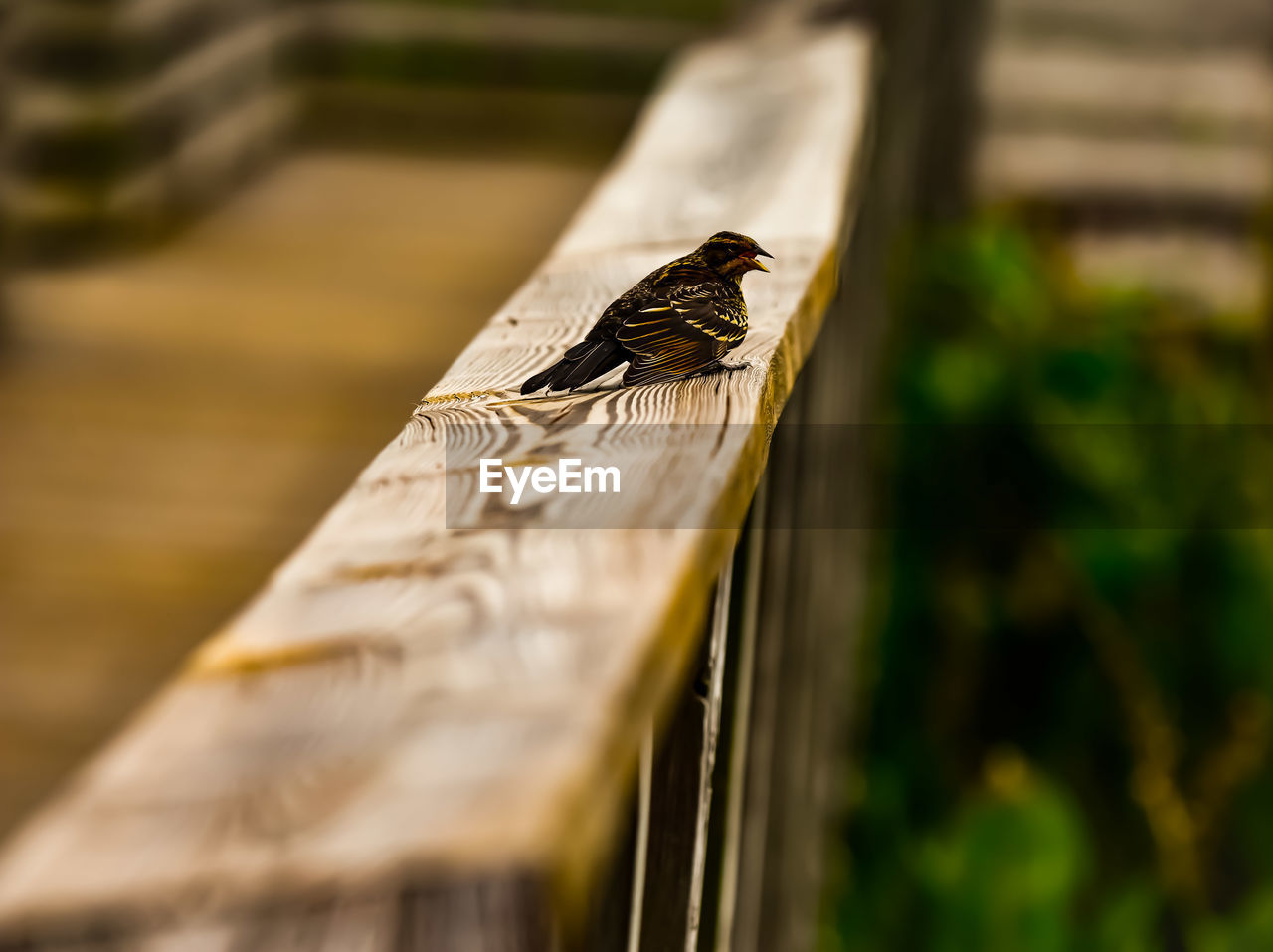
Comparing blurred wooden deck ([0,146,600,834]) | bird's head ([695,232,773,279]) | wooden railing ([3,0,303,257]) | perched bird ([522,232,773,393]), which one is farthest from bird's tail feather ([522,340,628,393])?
wooden railing ([3,0,303,257])

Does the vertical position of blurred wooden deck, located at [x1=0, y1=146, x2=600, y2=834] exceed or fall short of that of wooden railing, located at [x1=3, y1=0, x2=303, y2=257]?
it falls short

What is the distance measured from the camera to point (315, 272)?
123 inches

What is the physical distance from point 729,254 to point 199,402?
1857mm

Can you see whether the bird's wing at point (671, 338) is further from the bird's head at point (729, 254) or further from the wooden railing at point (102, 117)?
the wooden railing at point (102, 117)

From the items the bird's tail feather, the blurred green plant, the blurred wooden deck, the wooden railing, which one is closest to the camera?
the bird's tail feather

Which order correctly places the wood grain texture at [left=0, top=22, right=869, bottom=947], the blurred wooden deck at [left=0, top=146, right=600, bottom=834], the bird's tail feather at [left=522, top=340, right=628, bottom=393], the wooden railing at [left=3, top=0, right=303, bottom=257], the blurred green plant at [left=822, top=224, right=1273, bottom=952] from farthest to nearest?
1. the blurred green plant at [left=822, top=224, right=1273, bottom=952]
2. the wooden railing at [left=3, top=0, right=303, bottom=257]
3. the blurred wooden deck at [left=0, top=146, right=600, bottom=834]
4. the bird's tail feather at [left=522, top=340, right=628, bottom=393]
5. the wood grain texture at [left=0, top=22, right=869, bottom=947]

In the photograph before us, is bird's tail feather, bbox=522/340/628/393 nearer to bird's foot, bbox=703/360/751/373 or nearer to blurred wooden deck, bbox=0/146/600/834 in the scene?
bird's foot, bbox=703/360/751/373

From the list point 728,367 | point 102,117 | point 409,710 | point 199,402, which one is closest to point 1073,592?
point 199,402

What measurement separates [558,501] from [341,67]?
391 cm

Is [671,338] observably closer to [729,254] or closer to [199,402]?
[729,254]

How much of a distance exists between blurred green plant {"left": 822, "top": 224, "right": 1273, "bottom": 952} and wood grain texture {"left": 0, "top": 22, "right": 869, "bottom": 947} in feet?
9.75

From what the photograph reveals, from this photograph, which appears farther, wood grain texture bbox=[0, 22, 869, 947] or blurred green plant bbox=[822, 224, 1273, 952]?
blurred green plant bbox=[822, 224, 1273, 952]

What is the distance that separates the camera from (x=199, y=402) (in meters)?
2.51

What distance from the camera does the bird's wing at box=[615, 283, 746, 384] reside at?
802mm
